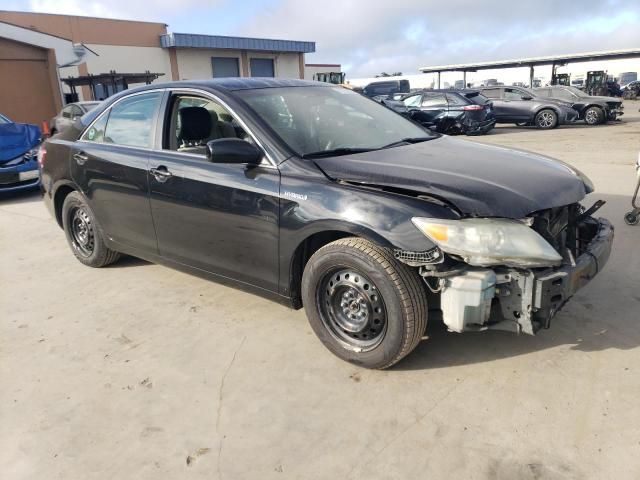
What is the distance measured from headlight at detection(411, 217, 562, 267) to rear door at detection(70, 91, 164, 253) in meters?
2.38

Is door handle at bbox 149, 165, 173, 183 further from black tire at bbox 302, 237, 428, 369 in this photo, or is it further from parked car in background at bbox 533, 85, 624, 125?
parked car in background at bbox 533, 85, 624, 125

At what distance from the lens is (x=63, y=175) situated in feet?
15.7

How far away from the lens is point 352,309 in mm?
2998

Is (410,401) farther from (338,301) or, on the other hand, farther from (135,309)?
(135,309)

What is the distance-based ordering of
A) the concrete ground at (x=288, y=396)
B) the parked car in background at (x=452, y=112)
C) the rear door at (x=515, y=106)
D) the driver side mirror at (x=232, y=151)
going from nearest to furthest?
the concrete ground at (x=288, y=396)
the driver side mirror at (x=232, y=151)
the parked car in background at (x=452, y=112)
the rear door at (x=515, y=106)

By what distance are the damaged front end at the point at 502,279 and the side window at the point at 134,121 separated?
2.38 m

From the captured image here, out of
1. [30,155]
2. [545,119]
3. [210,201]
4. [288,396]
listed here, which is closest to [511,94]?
[545,119]

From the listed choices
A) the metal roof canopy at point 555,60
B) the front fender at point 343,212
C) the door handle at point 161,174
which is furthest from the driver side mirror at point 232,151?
the metal roof canopy at point 555,60

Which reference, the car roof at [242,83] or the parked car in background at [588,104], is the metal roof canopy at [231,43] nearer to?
the parked car in background at [588,104]

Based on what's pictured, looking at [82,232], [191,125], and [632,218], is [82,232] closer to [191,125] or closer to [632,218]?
[191,125]

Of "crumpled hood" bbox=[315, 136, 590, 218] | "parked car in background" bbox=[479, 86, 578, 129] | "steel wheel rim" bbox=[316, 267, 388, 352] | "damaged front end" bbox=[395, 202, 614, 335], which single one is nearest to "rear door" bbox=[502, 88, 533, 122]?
"parked car in background" bbox=[479, 86, 578, 129]

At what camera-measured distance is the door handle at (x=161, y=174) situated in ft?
12.2

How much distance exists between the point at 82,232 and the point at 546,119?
17.3 metres

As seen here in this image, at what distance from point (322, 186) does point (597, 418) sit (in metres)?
1.86
